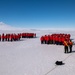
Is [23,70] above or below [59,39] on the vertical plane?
below

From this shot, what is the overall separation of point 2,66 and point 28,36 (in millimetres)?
26764

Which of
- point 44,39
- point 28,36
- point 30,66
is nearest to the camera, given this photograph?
point 30,66

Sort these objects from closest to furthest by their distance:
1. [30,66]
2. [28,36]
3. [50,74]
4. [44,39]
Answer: [50,74]
[30,66]
[44,39]
[28,36]

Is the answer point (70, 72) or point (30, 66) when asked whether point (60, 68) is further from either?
point (30, 66)

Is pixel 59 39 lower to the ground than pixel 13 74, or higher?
higher

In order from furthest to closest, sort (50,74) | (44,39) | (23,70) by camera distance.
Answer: (44,39), (23,70), (50,74)

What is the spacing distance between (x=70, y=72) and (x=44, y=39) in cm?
1498

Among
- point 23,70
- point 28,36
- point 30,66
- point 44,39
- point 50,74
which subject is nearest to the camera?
point 50,74

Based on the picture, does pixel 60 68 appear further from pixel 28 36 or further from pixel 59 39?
pixel 28 36

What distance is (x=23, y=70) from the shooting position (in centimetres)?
1014

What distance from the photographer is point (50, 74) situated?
30.6 ft

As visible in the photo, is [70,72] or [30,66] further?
[30,66]

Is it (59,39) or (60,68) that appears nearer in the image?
(60,68)

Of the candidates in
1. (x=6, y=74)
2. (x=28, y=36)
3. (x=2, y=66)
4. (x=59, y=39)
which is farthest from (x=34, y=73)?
(x=28, y=36)
